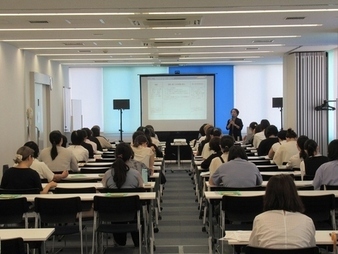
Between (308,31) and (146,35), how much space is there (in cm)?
355

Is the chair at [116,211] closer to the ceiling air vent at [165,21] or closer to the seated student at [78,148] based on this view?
the seated student at [78,148]

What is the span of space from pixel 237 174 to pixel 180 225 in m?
1.93

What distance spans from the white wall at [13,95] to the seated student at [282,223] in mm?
9871

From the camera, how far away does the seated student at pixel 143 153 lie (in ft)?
27.9

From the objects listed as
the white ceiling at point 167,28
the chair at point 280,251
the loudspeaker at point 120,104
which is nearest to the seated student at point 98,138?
the white ceiling at point 167,28

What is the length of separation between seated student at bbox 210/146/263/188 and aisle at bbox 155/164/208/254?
2.95ft

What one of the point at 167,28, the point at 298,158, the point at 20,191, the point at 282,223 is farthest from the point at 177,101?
the point at 282,223

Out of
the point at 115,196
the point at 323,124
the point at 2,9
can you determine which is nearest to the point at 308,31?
the point at 323,124

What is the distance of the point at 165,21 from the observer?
9477 millimetres

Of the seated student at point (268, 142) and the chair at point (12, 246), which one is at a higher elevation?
the seated student at point (268, 142)

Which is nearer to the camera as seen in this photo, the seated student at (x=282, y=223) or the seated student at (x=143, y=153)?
the seated student at (x=282, y=223)

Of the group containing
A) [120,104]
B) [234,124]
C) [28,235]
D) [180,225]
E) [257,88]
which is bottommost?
[180,225]

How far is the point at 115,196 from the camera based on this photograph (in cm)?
548

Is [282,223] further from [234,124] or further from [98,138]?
[234,124]
